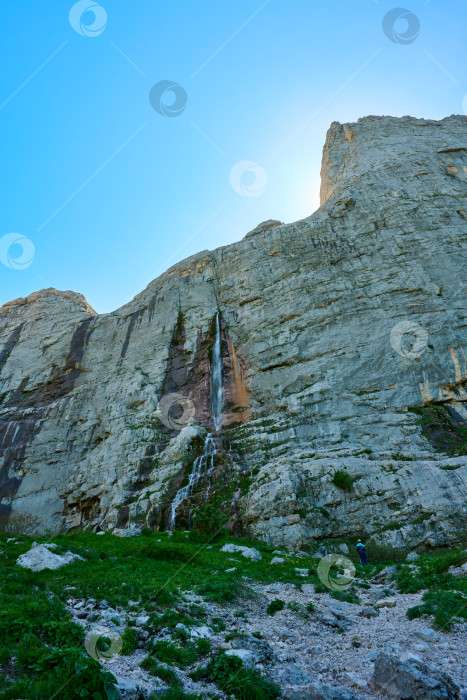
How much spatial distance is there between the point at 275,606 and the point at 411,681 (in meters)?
6.05

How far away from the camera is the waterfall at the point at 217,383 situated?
36.9 m

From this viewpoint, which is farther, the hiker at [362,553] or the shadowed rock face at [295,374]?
the shadowed rock face at [295,374]

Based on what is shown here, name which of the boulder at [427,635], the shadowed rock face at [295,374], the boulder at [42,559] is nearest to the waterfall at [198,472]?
the shadowed rock face at [295,374]

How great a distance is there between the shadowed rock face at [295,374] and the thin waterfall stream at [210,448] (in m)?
0.68

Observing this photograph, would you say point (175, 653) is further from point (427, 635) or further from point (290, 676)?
point (427, 635)

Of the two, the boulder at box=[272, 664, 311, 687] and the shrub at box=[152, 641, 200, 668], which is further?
the shrub at box=[152, 641, 200, 668]

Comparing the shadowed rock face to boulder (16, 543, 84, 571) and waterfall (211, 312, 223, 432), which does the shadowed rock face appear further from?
boulder (16, 543, 84, 571)

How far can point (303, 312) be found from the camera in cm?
3716

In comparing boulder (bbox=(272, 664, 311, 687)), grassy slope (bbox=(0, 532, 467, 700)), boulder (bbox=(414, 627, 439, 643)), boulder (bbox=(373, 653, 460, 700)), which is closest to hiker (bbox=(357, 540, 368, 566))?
grassy slope (bbox=(0, 532, 467, 700))

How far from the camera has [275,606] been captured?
1145 centimetres

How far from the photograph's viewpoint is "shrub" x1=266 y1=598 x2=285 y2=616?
11277 mm

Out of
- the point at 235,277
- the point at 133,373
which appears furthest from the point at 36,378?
the point at 235,277

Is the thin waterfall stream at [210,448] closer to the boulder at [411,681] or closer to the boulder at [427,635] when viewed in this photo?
the boulder at [427,635]

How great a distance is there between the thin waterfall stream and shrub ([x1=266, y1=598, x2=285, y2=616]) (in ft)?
Result: 54.1
